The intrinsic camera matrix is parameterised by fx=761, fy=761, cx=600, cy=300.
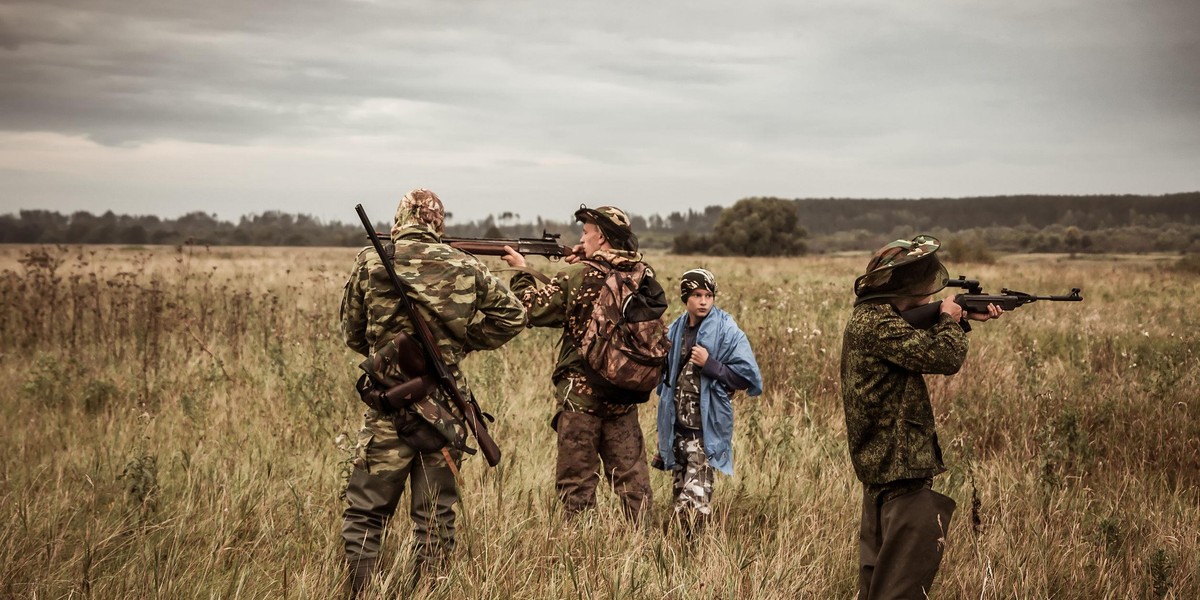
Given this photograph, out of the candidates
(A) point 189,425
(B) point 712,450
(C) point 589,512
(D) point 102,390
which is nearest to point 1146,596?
(B) point 712,450

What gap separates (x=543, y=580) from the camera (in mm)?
3797

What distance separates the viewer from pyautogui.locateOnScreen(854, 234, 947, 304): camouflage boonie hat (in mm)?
3311

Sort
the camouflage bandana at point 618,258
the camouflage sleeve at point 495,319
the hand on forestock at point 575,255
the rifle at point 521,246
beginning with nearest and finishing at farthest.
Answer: the camouflage sleeve at point 495,319
the camouflage bandana at point 618,258
the hand on forestock at point 575,255
the rifle at point 521,246

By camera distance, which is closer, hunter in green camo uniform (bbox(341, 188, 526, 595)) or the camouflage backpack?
hunter in green camo uniform (bbox(341, 188, 526, 595))

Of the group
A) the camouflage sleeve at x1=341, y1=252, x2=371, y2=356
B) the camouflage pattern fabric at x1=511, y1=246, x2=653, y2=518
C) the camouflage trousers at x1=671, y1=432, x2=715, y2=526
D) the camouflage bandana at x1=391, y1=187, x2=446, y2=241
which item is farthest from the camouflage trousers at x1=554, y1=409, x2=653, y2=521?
the camouflage bandana at x1=391, y1=187, x2=446, y2=241

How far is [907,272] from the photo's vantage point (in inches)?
132

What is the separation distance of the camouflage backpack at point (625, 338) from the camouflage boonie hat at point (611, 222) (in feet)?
0.65

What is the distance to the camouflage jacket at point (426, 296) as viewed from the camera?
3.80 m

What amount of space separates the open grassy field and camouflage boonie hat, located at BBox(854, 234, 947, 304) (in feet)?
4.83

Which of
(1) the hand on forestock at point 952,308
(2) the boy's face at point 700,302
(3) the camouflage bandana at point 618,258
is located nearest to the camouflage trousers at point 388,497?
(3) the camouflage bandana at point 618,258

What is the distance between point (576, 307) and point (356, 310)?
50.3 inches

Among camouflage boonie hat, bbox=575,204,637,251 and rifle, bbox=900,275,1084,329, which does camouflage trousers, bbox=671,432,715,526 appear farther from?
rifle, bbox=900,275,1084,329

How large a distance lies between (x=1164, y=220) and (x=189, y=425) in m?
71.1

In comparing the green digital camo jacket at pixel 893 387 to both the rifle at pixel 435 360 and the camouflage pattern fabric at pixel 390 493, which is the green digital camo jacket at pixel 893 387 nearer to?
the rifle at pixel 435 360
